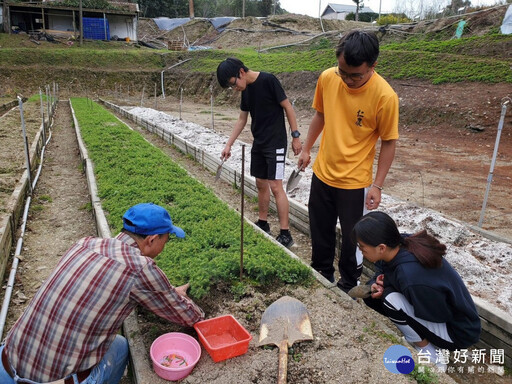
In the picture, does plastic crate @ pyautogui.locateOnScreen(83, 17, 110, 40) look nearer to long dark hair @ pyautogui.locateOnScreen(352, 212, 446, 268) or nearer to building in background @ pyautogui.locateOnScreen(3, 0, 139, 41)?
building in background @ pyautogui.locateOnScreen(3, 0, 139, 41)

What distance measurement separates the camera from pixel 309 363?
2453mm

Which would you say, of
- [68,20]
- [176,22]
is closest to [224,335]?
[68,20]

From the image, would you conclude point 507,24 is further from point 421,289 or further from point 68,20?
point 68,20

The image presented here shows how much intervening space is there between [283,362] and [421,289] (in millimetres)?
953

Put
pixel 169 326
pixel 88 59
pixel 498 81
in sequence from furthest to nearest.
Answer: pixel 88 59, pixel 498 81, pixel 169 326

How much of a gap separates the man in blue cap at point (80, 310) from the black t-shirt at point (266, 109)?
2369 mm

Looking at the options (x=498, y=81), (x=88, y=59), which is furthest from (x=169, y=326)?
(x=88, y=59)

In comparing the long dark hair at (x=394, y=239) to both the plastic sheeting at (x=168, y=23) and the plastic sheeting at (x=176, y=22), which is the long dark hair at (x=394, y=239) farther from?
the plastic sheeting at (x=168, y=23)

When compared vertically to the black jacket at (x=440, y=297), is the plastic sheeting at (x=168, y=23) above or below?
above

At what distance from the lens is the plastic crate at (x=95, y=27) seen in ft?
127

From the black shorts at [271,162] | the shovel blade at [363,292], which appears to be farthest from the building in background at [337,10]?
the shovel blade at [363,292]

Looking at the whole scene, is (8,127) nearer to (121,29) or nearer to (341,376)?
(341,376)

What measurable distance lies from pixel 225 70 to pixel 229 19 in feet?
154

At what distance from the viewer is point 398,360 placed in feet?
7.96
